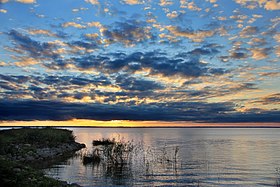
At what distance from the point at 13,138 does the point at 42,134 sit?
439 inches

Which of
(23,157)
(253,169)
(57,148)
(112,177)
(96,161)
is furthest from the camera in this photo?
(57,148)

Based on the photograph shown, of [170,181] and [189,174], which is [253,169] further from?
[170,181]

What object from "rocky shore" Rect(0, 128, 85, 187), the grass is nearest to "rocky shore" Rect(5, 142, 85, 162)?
"rocky shore" Rect(0, 128, 85, 187)

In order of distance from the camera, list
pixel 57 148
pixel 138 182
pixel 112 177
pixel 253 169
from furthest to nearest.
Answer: pixel 57 148
pixel 253 169
pixel 112 177
pixel 138 182

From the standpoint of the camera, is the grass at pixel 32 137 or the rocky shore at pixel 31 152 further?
the grass at pixel 32 137

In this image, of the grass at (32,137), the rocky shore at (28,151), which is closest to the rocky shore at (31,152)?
the rocky shore at (28,151)

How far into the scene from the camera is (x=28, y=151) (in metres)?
51.4

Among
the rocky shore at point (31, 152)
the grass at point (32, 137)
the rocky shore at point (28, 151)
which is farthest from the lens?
the grass at point (32, 137)

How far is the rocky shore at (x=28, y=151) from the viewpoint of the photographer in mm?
18547

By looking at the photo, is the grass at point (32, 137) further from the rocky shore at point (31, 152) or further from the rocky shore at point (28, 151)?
the rocky shore at point (31, 152)

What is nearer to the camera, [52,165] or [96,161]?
[52,165]

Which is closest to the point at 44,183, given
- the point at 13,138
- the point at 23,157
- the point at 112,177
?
the point at 112,177

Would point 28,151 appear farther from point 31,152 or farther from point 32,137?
point 32,137

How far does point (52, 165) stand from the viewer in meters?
45.7
